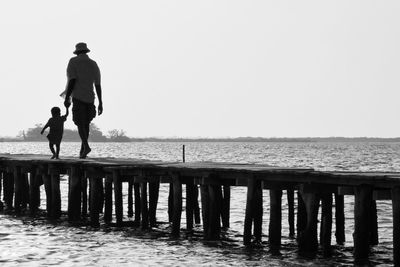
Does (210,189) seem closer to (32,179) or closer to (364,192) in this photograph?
(364,192)

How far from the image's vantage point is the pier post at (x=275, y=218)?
17188mm

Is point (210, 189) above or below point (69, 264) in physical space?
above

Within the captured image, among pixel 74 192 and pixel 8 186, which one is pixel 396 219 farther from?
pixel 8 186

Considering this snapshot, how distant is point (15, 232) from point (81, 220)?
2.45 meters

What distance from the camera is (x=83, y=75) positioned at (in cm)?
2122

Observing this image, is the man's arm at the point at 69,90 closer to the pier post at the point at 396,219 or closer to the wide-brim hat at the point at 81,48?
the wide-brim hat at the point at 81,48

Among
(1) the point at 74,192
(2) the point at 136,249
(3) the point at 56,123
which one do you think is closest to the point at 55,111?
(3) the point at 56,123

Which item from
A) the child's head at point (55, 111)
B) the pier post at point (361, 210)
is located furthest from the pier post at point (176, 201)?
the child's head at point (55, 111)

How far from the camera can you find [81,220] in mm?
22812

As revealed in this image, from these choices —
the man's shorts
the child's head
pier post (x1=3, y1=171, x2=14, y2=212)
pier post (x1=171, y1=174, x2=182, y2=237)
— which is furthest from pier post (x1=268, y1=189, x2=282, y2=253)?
pier post (x1=3, y1=171, x2=14, y2=212)

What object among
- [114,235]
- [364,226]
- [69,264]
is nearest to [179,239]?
[114,235]

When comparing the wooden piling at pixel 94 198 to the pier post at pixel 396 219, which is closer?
the pier post at pixel 396 219

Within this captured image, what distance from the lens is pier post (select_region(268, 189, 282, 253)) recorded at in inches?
677

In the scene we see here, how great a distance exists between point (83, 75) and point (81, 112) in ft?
2.91
